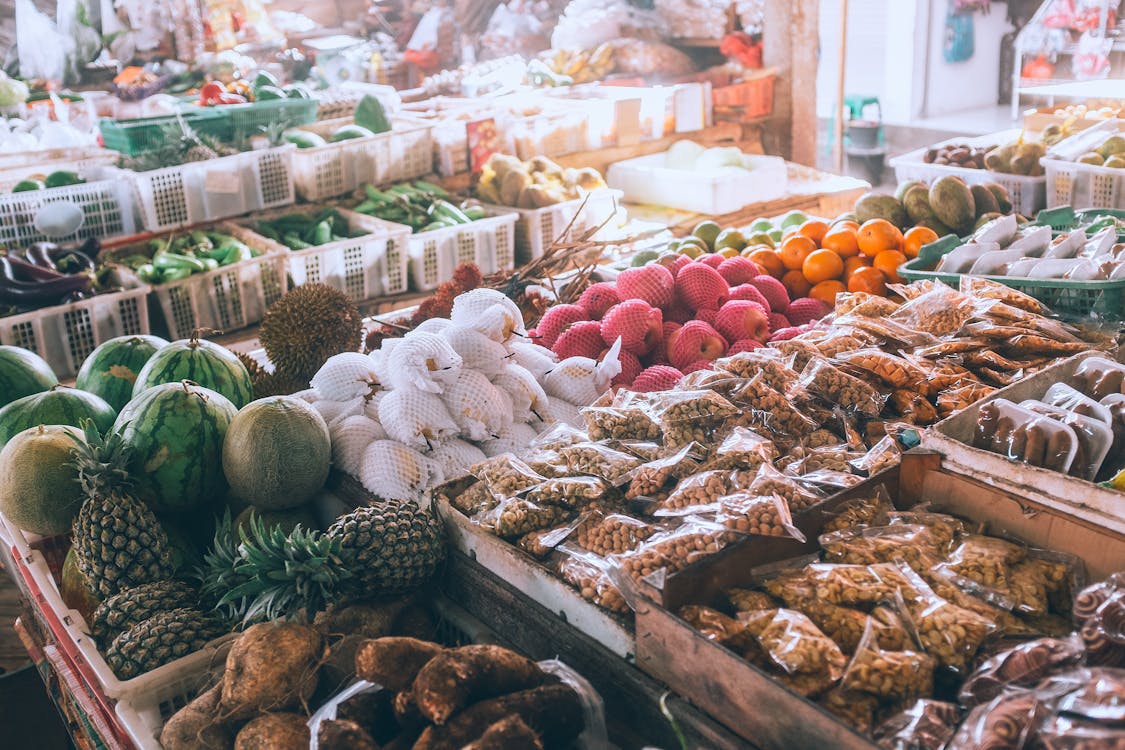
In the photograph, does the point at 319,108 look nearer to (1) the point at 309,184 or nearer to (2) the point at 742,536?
(1) the point at 309,184

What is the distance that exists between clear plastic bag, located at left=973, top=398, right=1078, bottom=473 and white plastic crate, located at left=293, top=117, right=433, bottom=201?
13.7ft

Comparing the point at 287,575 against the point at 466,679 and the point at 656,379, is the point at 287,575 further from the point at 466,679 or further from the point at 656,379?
the point at 656,379

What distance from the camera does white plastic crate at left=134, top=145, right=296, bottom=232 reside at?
15.3 ft

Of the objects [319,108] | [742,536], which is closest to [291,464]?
[742,536]

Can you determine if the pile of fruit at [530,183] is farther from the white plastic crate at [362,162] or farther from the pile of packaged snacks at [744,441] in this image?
the pile of packaged snacks at [744,441]

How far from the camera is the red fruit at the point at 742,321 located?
2516 mm

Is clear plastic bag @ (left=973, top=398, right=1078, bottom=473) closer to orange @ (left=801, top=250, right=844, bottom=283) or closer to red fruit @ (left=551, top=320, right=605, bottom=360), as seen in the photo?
red fruit @ (left=551, top=320, right=605, bottom=360)

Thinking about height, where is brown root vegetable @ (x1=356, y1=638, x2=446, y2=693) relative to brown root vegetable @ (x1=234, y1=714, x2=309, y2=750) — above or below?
above

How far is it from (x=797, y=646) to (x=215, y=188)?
434cm

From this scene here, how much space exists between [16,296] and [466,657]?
3.40 meters

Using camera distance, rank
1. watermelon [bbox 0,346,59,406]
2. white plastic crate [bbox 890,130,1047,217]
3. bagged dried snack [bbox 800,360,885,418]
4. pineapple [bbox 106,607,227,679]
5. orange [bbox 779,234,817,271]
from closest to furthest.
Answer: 1. pineapple [bbox 106,607,227,679]
2. bagged dried snack [bbox 800,360,885,418]
3. watermelon [bbox 0,346,59,406]
4. orange [bbox 779,234,817,271]
5. white plastic crate [bbox 890,130,1047,217]

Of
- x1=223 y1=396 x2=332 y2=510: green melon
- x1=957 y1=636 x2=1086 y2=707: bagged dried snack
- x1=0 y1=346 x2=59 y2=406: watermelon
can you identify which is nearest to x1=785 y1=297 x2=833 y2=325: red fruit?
x1=223 y1=396 x2=332 y2=510: green melon

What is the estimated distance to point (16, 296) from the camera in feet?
12.6

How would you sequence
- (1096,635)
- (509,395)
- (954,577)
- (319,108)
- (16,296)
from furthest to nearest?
(319,108), (16,296), (509,395), (954,577), (1096,635)
